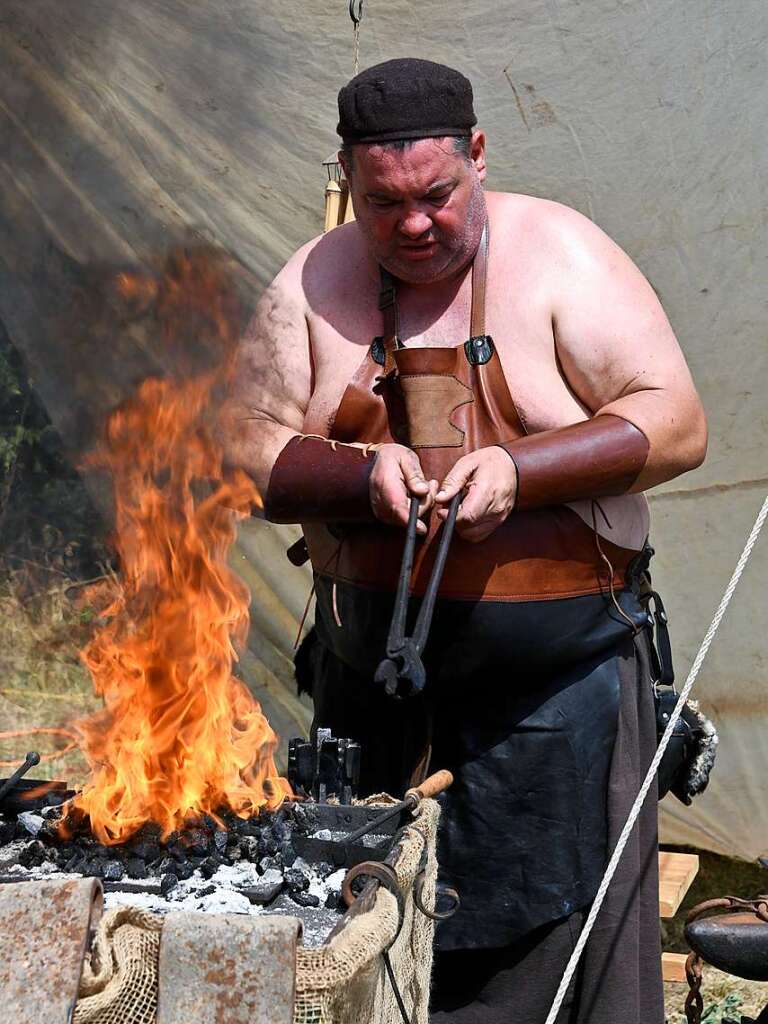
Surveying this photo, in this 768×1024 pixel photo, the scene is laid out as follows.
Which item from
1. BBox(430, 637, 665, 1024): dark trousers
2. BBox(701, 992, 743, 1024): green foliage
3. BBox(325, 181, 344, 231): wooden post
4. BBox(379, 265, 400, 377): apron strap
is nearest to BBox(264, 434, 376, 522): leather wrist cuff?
BBox(379, 265, 400, 377): apron strap

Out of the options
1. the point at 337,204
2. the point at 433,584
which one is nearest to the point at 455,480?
the point at 433,584

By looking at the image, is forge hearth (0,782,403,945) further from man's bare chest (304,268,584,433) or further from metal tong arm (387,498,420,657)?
man's bare chest (304,268,584,433)

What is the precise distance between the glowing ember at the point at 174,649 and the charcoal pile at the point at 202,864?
49mm

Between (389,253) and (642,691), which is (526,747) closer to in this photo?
(642,691)

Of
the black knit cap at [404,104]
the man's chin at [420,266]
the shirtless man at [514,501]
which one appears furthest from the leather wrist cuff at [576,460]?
the black knit cap at [404,104]

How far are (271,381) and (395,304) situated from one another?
29 centimetres

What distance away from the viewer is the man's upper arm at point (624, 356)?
91.7 inches

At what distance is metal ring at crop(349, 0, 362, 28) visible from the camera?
3.56 metres

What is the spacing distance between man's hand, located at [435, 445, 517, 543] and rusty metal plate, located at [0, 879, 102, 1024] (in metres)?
0.91

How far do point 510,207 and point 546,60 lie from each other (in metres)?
1.35

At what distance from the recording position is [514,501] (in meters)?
2.22

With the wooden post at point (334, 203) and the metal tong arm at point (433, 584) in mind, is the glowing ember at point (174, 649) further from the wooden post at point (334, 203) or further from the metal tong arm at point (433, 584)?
the wooden post at point (334, 203)

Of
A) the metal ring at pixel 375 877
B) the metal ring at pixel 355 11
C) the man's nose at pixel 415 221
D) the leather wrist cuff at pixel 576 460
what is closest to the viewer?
the metal ring at pixel 375 877

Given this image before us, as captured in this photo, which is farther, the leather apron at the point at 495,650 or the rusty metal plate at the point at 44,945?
the leather apron at the point at 495,650
